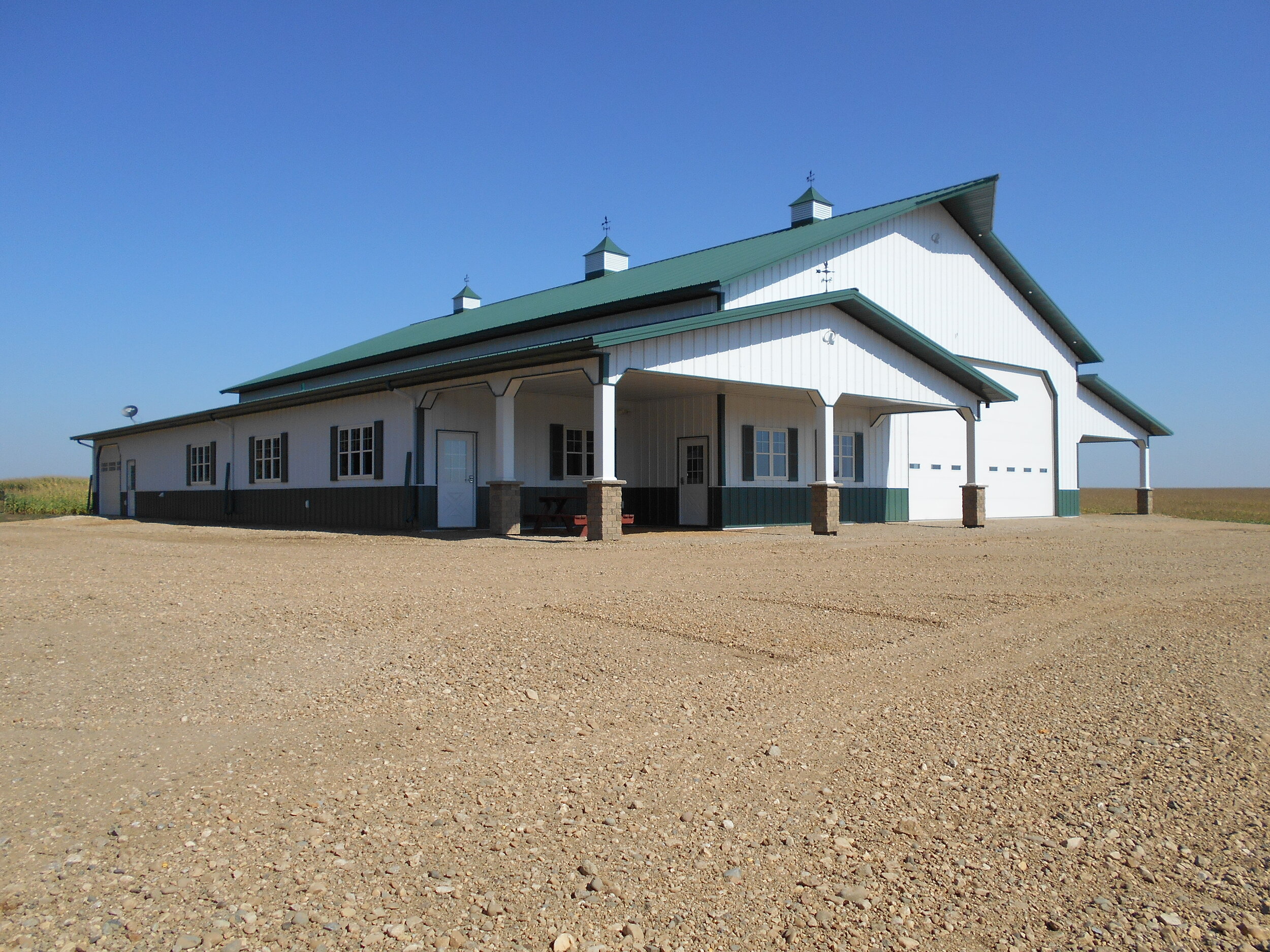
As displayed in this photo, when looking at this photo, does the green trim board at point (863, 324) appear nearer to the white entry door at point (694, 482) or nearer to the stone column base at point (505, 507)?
the stone column base at point (505, 507)

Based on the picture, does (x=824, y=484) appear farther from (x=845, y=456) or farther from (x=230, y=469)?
(x=230, y=469)

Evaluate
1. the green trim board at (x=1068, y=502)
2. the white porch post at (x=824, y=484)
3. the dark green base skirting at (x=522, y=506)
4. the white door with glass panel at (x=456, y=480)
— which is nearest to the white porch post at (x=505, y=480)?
the dark green base skirting at (x=522, y=506)

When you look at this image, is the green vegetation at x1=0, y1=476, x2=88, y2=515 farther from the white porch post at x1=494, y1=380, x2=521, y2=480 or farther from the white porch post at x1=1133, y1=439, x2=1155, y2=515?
the white porch post at x1=1133, y1=439, x2=1155, y2=515

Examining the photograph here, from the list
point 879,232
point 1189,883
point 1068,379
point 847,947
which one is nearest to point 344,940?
point 847,947

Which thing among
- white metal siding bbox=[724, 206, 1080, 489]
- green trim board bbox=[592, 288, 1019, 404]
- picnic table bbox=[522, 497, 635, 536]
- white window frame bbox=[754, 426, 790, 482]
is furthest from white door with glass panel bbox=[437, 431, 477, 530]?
white window frame bbox=[754, 426, 790, 482]

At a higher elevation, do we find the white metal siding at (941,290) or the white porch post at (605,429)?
the white metal siding at (941,290)

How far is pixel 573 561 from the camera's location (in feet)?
39.0

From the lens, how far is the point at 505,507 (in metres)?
16.2

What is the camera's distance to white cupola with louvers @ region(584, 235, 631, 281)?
26828mm

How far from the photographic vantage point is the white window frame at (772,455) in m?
20.8

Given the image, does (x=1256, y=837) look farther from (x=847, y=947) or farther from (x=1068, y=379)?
(x=1068, y=379)

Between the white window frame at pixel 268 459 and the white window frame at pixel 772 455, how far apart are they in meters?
11.7

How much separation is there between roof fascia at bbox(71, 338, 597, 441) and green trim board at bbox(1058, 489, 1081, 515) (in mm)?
18493

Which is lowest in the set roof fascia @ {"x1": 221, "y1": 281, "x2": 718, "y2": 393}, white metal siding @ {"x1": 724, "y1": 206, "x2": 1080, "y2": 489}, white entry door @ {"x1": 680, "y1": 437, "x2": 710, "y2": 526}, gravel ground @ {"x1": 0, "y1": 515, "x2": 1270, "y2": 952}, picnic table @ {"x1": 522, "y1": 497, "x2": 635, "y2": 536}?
gravel ground @ {"x1": 0, "y1": 515, "x2": 1270, "y2": 952}
